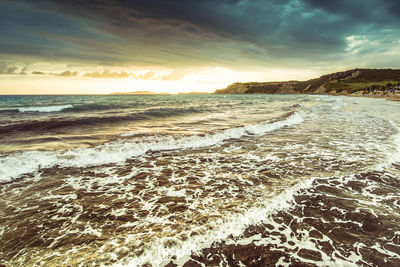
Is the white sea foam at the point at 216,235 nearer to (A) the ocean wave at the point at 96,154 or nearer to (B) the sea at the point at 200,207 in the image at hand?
(B) the sea at the point at 200,207

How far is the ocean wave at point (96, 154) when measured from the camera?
8.74 metres

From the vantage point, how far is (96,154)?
10.3 metres

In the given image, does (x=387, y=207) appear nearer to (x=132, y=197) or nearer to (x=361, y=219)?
(x=361, y=219)

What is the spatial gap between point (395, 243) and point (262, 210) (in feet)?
9.68

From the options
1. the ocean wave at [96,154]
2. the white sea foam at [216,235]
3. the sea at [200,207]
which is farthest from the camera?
the ocean wave at [96,154]

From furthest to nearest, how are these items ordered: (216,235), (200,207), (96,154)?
(96,154) < (200,207) < (216,235)

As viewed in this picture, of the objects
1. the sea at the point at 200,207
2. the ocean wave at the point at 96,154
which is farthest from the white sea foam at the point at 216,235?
the ocean wave at the point at 96,154

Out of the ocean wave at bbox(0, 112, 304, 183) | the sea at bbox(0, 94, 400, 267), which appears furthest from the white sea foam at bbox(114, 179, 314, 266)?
the ocean wave at bbox(0, 112, 304, 183)

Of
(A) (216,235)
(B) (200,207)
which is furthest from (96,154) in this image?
(A) (216,235)

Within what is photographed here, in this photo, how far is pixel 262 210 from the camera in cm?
548

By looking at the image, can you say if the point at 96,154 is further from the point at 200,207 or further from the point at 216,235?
the point at 216,235

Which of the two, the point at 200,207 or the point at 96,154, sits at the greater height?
the point at 96,154

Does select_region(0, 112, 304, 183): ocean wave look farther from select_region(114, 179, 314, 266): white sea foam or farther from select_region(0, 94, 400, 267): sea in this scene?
select_region(114, 179, 314, 266): white sea foam

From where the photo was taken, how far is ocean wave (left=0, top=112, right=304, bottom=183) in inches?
344
